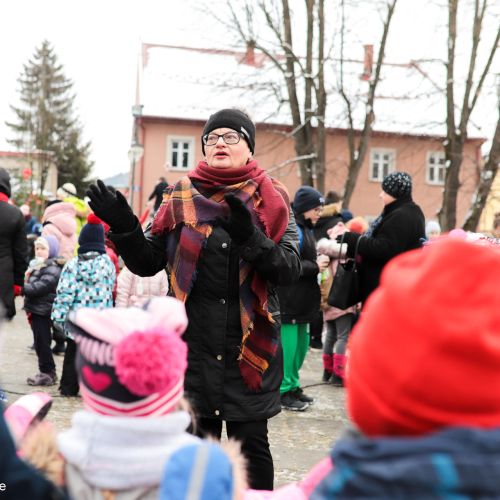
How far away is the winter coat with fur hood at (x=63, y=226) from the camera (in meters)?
7.18

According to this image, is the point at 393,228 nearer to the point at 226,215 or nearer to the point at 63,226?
the point at 226,215

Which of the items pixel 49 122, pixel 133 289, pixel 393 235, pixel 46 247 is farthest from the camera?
pixel 49 122

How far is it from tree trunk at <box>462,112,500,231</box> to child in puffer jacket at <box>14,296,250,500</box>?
38.5ft

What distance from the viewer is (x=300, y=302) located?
5133mm

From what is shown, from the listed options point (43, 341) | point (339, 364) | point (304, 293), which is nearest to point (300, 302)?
point (304, 293)

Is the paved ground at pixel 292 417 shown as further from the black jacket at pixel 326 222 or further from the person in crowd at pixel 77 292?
the black jacket at pixel 326 222

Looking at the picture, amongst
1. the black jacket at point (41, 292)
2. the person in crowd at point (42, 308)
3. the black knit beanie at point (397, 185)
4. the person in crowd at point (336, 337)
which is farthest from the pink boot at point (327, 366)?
the black jacket at point (41, 292)

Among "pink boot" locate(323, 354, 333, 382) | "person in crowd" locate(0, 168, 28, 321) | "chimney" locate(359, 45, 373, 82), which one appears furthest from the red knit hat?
"chimney" locate(359, 45, 373, 82)

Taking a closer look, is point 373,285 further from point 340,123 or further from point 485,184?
point 340,123

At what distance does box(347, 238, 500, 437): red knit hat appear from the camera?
3.03 ft

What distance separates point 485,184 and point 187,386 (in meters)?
11.2

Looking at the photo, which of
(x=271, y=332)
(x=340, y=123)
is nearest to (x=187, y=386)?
(x=271, y=332)

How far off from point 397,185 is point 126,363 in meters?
3.71

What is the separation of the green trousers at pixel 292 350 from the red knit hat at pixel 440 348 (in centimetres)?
404
